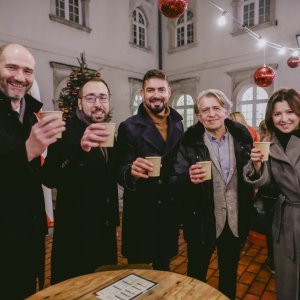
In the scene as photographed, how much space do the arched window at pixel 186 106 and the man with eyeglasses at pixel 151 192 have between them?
32.4 feet

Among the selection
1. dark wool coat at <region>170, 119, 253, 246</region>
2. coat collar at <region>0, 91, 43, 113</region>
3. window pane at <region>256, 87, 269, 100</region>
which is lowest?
dark wool coat at <region>170, 119, 253, 246</region>

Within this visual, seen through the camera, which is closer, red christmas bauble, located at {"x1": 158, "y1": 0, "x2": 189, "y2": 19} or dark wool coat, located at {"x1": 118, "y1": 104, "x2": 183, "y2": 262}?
dark wool coat, located at {"x1": 118, "y1": 104, "x2": 183, "y2": 262}

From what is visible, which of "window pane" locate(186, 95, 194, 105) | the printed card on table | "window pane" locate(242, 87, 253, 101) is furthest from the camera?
"window pane" locate(186, 95, 194, 105)

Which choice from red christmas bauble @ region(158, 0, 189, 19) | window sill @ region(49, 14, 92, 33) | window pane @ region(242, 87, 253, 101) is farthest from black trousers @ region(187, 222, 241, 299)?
window pane @ region(242, 87, 253, 101)

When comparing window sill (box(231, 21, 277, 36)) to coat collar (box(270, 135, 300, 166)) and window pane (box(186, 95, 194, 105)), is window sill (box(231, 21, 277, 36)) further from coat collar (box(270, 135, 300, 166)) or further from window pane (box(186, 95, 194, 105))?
coat collar (box(270, 135, 300, 166))

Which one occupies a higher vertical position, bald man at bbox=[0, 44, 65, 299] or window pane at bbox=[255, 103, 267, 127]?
window pane at bbox=[255, 103, 267, 127]

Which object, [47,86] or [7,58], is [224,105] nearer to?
[7,58]

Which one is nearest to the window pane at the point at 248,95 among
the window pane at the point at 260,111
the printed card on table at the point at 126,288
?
the window pane at the point at 260,111

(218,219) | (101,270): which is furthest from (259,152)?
(101,270)

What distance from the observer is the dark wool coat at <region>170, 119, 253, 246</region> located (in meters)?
2.26

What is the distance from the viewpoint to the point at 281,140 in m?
2.29

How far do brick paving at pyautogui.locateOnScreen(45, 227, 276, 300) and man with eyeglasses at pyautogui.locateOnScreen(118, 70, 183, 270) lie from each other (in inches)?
45.5

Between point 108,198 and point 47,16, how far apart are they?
8.42 meters

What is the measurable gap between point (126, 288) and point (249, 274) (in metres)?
2.59
